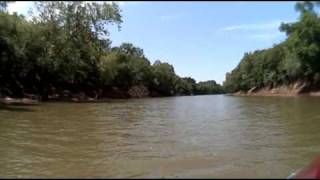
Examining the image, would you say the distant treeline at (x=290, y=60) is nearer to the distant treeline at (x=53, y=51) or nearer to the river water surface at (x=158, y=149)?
the distant treeline at (x=53, y=51)

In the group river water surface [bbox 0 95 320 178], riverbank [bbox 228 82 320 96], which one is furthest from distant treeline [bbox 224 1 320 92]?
river water surface [bbox 0 95 320 178]

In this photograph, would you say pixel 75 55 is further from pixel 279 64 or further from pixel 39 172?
pixel 39 172

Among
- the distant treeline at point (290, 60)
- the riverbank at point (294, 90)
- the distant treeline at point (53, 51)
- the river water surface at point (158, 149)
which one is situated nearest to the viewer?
the river water surface at point (158, 149)

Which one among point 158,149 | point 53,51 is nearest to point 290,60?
point 53,51

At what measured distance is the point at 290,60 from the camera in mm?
89812

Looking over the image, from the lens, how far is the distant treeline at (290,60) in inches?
3132

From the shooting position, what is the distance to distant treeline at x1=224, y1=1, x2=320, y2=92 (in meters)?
79.6

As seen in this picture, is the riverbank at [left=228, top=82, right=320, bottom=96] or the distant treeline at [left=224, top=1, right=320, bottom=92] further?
the riverbank at [left=228, top=82, right=320, bottom=96]

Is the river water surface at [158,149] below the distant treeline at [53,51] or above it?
below

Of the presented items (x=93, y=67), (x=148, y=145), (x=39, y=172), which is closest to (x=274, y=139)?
(x=148, y=145)

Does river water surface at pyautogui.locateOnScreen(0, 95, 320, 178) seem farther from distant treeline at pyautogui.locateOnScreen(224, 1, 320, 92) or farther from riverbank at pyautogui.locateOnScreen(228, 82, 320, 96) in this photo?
riverbank at pyautogui.locateOnScreen(228, 82, 320, 96)

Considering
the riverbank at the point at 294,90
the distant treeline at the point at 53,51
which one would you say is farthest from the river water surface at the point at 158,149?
the riverbank at the point at 294,90

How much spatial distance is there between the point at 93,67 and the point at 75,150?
217ft

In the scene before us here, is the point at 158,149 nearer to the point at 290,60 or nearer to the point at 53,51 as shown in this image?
the point at 53,51
